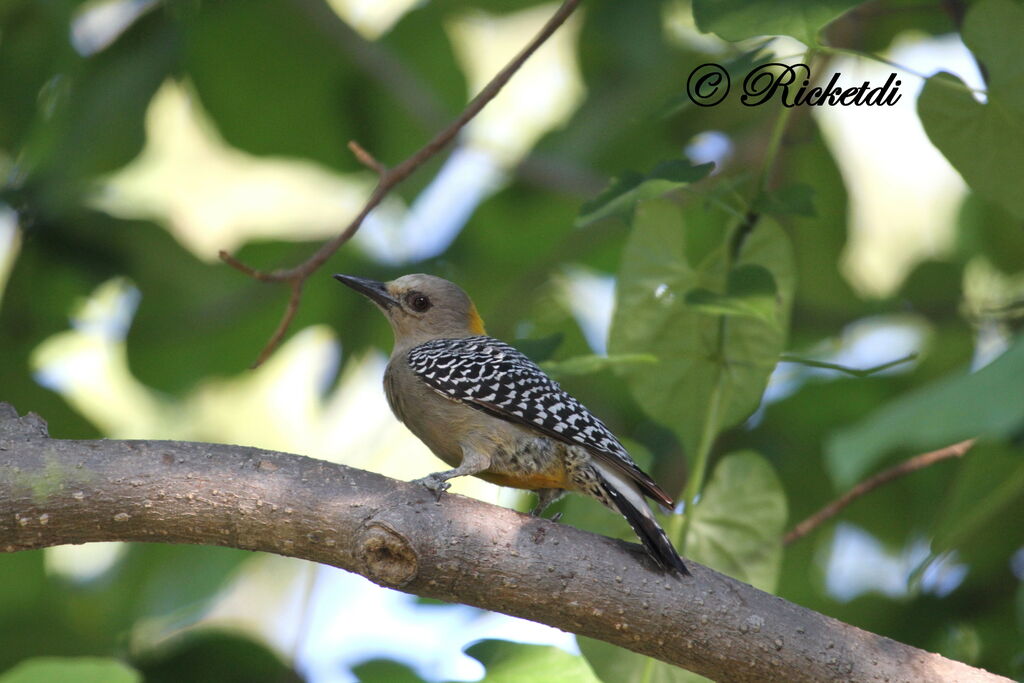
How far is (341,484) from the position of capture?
2840 mm

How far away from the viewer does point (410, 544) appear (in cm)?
274

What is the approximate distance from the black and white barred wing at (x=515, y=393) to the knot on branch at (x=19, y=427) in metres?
1.62

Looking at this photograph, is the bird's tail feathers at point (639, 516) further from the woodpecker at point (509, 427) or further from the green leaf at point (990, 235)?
the green leaf at point (990, 235)

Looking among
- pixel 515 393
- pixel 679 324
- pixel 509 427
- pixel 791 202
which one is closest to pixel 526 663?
pixel 509 427

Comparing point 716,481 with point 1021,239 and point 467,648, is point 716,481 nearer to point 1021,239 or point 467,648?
point 467,648

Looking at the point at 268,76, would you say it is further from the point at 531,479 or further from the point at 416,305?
the point at 531,479

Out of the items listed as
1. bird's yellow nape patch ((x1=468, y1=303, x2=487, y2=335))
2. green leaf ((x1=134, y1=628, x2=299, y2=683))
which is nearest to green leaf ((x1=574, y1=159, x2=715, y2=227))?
bird's yellow nape patch ((x1=468, y1=303, x2=487, y2=335))

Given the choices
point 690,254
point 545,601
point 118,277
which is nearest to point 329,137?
point 118,277

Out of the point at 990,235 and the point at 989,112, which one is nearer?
the point at 989,112

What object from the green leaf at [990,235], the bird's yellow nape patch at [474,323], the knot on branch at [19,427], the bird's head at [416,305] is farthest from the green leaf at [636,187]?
the green leaf at [990,235]

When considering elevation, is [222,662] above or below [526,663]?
below

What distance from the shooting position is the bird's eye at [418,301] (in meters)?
5.30

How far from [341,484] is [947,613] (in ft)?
9.84

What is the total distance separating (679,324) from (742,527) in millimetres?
A: 741
